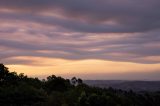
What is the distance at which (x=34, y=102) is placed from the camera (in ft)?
232

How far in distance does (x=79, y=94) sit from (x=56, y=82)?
13290 millimetres

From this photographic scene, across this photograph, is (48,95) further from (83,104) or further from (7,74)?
(7,74)

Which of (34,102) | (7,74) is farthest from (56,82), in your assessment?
(34,102)

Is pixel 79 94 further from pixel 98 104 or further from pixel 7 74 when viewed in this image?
pixel 7 74

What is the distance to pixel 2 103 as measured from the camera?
229 feet

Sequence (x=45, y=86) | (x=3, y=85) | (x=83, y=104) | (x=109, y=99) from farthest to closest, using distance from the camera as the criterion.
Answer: (x=45, y=86) < (x=3, y=85) < (x=109, y=99) < (x=83, y=104)

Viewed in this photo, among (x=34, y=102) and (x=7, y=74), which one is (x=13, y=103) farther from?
(x=7, y=74)

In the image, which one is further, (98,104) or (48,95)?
(48,95)

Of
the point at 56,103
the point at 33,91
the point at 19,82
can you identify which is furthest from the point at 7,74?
the point at 56,103

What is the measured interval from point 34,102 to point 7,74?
61.1 ft

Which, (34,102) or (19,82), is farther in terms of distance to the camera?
(19,82)

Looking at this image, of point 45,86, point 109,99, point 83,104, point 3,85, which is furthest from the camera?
point 45,86

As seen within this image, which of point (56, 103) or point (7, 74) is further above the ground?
point (7, 74)

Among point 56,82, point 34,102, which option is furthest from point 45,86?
point 34,102
